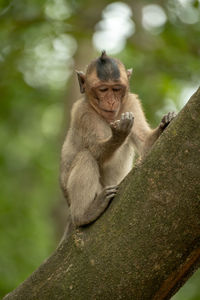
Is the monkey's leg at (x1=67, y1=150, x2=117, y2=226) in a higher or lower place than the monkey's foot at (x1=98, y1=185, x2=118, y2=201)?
lower

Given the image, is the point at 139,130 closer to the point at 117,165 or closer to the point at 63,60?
the point at 117,165

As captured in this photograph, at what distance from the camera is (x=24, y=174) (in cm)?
2452

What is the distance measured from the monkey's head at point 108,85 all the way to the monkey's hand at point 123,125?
629mm

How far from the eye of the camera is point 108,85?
6.96 m

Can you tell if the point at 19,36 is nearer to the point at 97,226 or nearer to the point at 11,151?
the point at 97,226

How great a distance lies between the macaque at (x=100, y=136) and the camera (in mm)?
6508

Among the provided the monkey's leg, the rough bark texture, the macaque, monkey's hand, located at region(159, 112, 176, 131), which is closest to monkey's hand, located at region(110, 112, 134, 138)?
the macaque

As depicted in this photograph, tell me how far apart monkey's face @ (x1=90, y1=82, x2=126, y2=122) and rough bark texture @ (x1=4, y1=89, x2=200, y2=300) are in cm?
217

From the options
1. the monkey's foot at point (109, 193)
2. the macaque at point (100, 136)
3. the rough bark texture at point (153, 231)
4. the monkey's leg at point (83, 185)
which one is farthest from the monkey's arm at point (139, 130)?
the rough bark texture at point (153, 231)

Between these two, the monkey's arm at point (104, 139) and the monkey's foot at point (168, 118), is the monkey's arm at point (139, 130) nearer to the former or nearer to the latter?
the monkey's arm at point (104, 139)

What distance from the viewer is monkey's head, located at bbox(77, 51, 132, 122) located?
22.7 ft

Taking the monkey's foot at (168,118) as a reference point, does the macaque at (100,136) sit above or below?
below

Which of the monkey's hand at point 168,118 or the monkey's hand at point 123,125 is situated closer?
the monkey's hand at point 168,118

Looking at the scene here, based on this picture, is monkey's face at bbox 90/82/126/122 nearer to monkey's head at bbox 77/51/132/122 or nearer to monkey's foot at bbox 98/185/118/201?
monkey's head at bbox 77/51/132/122
